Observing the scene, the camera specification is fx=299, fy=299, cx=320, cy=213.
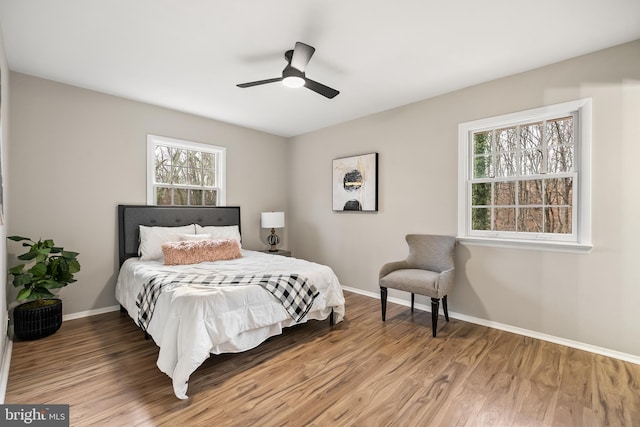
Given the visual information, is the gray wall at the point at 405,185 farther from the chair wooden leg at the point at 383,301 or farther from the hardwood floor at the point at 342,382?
the chair wooden leg at the point at 383,301

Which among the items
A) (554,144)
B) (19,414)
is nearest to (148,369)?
(19,414)

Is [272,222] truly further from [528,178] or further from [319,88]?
[528,178]

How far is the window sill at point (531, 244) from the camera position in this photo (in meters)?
2.60

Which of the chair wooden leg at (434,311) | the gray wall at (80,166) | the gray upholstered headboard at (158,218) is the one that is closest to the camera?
the chair wooden leg at (434,311)

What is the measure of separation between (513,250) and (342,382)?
2125mm

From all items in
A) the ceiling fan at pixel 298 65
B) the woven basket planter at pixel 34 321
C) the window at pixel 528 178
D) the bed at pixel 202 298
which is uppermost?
the ceiling fan at pixel 298 65

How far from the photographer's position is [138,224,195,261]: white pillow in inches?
135

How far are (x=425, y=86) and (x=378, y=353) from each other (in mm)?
2732

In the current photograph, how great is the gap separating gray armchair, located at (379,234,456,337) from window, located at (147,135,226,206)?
8.94 feet

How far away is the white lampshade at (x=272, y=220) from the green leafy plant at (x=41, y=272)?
7.74ft

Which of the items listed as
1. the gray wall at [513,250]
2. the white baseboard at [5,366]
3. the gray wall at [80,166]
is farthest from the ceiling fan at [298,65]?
the white baseboard at [5,366]

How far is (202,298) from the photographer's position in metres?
2.12

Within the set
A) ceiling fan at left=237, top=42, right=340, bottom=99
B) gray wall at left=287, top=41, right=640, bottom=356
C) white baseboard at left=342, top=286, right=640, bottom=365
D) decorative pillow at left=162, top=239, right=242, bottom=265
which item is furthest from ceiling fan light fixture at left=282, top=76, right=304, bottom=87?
white baseboard at left=342, top=286, right=640, bottom=365

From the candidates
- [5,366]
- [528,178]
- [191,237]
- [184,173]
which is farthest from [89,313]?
[528,178]
